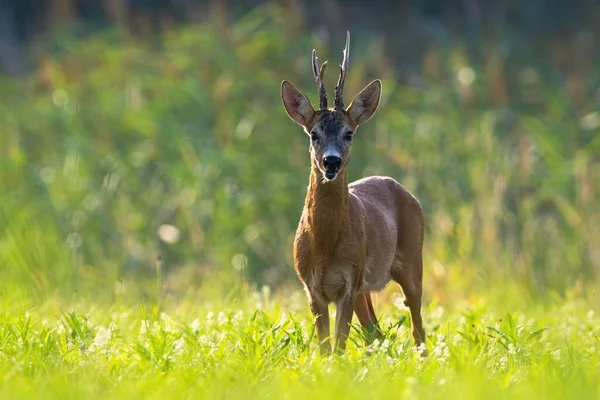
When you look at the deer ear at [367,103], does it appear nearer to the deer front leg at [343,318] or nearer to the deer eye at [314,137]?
the deer eye at [314,137]

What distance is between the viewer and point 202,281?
10234 millimetres

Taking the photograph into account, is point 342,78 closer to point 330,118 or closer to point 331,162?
point 330,118

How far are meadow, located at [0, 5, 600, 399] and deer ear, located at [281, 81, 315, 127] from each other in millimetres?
1150

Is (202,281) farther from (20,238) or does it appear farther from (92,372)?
(92,372)

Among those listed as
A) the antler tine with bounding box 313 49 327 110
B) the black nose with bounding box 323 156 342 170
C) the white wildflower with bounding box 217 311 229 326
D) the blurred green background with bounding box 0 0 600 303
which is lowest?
the white wildflower with bounding box 217 311 229 326

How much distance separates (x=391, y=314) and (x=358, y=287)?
3.62 feet

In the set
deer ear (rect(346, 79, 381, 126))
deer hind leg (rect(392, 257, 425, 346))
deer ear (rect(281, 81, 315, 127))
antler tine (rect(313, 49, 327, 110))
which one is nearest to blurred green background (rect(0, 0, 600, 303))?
deer hind leg (rect(392, 257, 425, 346))

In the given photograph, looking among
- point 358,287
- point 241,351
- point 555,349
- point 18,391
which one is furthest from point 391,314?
point 18,391

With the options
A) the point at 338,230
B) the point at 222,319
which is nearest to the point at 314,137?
the point at 338,230

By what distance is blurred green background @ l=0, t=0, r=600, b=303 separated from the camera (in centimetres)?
1015

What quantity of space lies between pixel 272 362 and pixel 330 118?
1765 millimetres

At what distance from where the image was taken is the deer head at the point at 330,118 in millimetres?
6727

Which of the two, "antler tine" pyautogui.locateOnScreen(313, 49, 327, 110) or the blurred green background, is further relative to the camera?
the blurred green background

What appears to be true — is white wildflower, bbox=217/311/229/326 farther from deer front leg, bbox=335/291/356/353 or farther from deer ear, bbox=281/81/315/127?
deer ear, bbox=281/81/315/127
